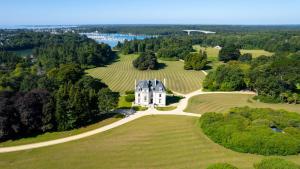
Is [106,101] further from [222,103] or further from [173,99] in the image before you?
[222,103]

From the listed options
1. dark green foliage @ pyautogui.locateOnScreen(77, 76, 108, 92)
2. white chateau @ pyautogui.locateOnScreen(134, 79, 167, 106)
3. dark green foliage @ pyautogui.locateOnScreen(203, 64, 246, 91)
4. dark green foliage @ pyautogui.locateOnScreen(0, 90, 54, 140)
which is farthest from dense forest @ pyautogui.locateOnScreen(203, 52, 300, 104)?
dark green foliage @ pyautogui.locateOnScreen(0, 90, 54, 140)

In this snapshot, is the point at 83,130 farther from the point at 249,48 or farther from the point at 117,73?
the point at 249,48

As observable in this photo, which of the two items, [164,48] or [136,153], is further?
[164,48]

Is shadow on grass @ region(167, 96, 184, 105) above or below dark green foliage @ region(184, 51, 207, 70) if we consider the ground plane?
below

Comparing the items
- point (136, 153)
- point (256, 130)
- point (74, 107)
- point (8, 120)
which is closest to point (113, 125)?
point (74, 107)

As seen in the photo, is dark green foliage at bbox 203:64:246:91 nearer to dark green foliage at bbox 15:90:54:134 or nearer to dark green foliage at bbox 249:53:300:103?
dark green foliage at bbox 249:53:300:103
